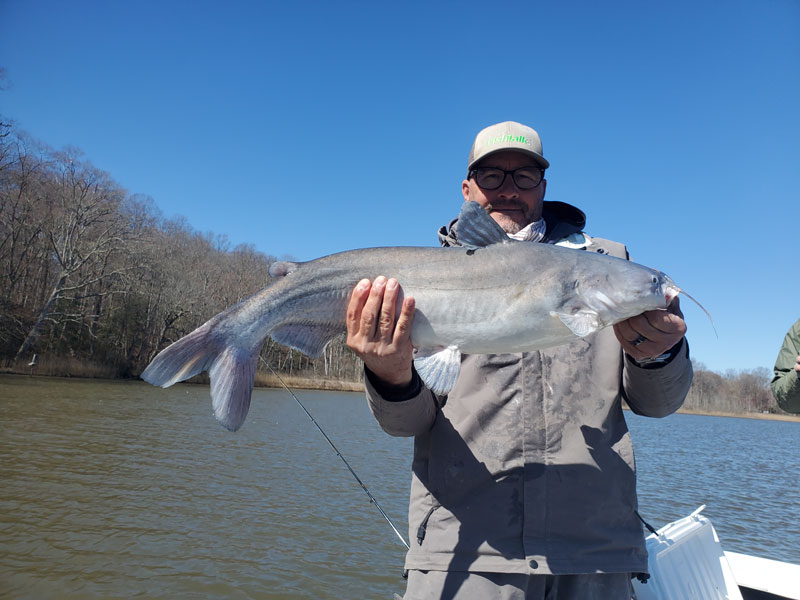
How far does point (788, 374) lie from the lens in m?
4.42

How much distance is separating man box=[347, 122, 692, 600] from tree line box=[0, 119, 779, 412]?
30051 mm

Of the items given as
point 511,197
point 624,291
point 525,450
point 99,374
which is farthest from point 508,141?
point 99,374

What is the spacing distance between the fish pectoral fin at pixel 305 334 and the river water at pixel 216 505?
18.8ft

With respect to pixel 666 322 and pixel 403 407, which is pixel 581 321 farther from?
pixel 403 407

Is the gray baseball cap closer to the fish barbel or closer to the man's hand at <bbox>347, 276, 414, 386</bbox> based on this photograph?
the fish barbel

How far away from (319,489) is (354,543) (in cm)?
298

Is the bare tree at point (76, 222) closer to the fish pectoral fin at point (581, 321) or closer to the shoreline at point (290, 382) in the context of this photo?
the shoreline at point (290, 382)

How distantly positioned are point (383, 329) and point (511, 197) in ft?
4.44

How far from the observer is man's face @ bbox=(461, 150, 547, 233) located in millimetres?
3184

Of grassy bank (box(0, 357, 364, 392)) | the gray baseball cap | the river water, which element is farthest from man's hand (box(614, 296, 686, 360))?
grassy bank (box(0, 357, 364, 392))

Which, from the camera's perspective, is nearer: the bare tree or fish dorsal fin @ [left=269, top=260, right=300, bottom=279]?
fish dorsal fin @ [left=269, top=260, right=300, bottom=279]

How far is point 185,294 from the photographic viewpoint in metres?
40.9

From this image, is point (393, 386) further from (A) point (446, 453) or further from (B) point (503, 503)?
(B) point (503, 503)

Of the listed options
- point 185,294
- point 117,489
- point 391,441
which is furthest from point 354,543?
point 185,294
